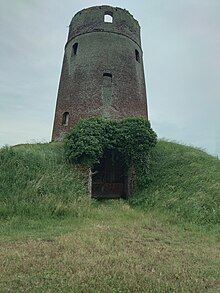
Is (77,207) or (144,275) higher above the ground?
(77,207)

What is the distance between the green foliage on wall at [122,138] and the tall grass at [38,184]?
3.68 ft

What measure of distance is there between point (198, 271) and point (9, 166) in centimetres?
852

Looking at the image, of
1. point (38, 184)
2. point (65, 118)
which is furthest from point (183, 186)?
point (65, 118)

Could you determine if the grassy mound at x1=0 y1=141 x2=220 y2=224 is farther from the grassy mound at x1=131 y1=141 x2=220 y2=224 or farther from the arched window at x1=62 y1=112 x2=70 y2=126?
the arched window at x1=62 y1=112 x2=70 y2=126

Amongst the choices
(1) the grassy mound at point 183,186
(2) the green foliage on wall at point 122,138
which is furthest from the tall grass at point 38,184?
(1) the grassy mound at point 183,186

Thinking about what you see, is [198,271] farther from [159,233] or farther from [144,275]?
[159,233]

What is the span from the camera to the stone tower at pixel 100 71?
1808 cm

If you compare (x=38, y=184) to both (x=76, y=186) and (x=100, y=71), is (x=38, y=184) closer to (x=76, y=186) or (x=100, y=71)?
(x=76, y=186)

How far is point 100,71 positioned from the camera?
1847 centimetres

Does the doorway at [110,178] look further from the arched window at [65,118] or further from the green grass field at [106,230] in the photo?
the arched window at [65,118]

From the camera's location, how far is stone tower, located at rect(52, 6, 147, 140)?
59.3 feet

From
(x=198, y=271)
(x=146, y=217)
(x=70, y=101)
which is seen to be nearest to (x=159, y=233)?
(x=146, y=217)

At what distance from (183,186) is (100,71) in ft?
29.3

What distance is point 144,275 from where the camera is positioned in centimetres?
462
